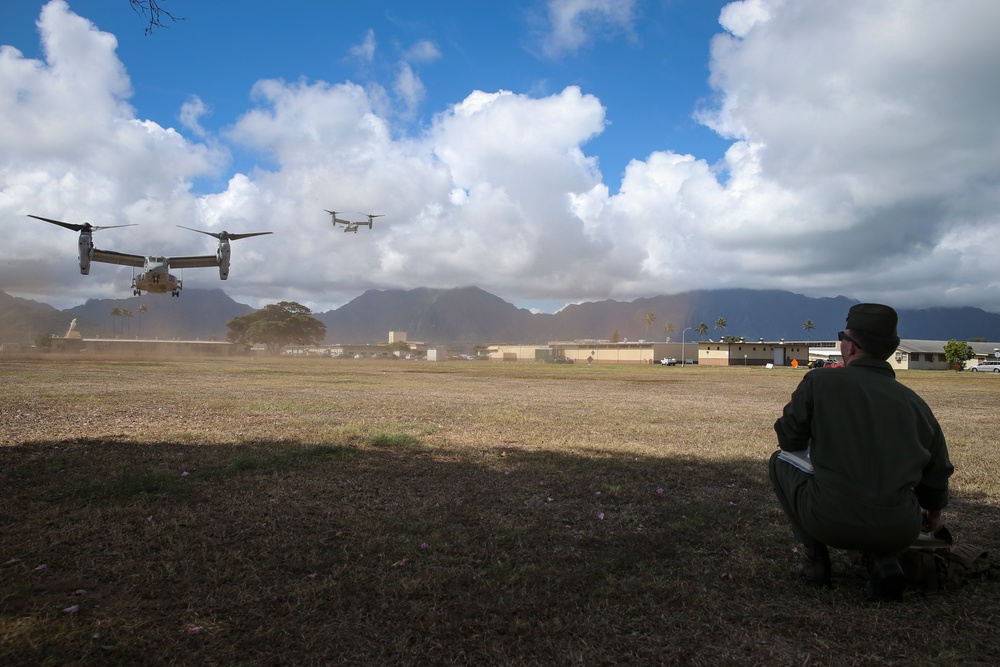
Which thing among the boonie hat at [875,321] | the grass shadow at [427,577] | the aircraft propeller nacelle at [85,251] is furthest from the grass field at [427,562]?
the aircraft propeller nacelle at [85,251]

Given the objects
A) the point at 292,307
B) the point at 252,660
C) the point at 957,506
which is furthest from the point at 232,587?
the point at 292,307

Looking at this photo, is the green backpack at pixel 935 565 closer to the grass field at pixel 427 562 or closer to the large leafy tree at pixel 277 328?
the grass field at pixel 427 562

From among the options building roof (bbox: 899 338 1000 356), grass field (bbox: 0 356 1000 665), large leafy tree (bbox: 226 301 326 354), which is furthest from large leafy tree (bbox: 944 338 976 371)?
large leafy tree (bbox: 226 301 326 354)

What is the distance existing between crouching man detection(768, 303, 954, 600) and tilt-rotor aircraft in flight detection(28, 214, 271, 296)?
22533 millimetres

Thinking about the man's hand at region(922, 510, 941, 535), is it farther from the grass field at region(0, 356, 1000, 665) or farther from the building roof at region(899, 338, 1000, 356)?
the building roof at region(899, 338, 1000, 356)

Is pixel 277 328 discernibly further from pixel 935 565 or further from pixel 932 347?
pixel 932 347

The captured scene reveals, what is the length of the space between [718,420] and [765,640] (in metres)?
12.6

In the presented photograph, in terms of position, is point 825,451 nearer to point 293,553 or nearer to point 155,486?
point 293,553

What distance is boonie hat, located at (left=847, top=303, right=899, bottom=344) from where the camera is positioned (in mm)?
3777

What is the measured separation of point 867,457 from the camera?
11.3 ft

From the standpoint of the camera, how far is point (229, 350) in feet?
391

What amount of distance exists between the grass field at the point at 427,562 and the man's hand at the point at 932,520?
47cm

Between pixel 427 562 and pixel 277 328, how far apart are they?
130678 millimetres

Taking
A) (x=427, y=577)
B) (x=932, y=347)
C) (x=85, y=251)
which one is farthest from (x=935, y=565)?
(x=932, y=347)
